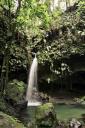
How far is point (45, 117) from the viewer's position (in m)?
14.1

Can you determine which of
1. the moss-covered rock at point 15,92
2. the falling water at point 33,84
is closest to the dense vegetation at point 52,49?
the falling water at point 33,84

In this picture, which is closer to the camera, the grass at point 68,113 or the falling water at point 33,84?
the grass at point 68,113

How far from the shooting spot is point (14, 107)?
782 inches

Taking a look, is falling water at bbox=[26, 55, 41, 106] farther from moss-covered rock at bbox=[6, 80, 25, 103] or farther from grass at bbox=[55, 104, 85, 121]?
grass at bbox=[55, 104, 85, 121]

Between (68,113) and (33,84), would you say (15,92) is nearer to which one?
(68,113)

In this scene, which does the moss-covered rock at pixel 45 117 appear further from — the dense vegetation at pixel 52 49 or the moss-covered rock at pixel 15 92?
the dense vegetation at pixel 52 49

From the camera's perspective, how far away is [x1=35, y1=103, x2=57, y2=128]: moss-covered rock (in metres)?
14.0

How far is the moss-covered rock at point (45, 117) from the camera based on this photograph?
14.0 m

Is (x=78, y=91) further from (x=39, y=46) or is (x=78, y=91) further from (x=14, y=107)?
(x=14, y=107)

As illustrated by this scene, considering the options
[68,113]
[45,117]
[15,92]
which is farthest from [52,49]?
[45,117]

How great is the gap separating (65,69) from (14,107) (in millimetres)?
10965

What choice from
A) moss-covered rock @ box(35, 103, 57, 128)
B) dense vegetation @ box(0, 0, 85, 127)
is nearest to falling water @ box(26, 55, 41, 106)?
dense vegetation @ box(0, 0, 85, 127)

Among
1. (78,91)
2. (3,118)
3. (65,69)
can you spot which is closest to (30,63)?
(65,69)

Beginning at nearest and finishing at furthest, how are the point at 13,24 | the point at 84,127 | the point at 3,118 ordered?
the point at 3,118
the point at 84,127
the point at 13,24
